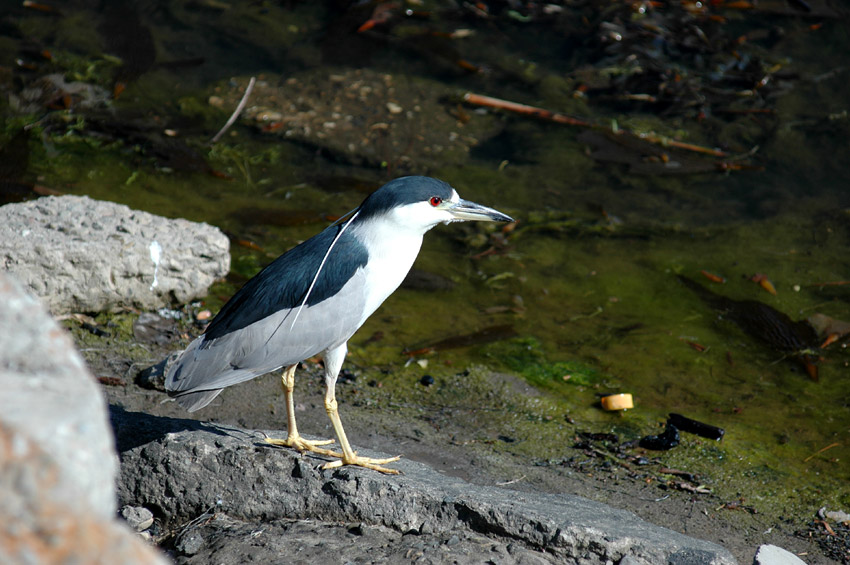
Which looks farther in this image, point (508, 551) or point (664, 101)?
point (664, 101)

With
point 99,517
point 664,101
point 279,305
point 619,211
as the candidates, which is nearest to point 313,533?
point 279,305

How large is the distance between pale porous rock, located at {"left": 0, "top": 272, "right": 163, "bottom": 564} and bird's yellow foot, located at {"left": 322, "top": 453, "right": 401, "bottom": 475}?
178 cm

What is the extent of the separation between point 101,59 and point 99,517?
28.1ft

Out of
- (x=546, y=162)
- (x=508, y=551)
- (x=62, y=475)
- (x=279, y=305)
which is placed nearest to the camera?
(x=62, y=475)

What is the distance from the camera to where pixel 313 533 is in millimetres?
2811

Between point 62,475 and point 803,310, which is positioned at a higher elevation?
point 62,475

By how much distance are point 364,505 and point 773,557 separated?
1561mm

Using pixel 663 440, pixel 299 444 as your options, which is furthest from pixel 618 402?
pixel 299 444

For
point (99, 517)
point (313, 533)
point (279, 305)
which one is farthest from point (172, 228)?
point (99, 517)

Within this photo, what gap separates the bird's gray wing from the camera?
327 cm

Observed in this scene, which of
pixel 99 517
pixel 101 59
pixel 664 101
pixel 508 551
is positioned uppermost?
pixel 99 517

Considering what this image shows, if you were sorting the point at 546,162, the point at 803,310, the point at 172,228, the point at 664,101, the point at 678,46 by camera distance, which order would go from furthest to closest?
1. the point at 678,46
2. the point at 664,101
3. the point at 546,162
4. the point at 803,310
5. the point at 172,228

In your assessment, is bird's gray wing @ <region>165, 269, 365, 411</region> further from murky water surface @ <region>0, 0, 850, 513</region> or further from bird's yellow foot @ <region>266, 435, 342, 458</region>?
murky water surface @ <region>0, 0, 850, 513</region>

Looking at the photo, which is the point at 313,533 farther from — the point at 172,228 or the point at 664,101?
the point at 664,101
